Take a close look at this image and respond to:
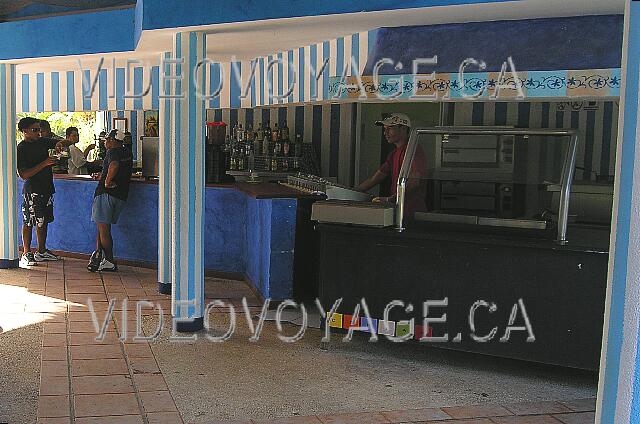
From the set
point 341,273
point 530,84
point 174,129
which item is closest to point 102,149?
point 174,129

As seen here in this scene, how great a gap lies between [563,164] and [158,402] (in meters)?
2.98

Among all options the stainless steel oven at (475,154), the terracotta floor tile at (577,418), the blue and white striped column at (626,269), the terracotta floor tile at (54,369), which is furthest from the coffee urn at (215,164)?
the blue and white striped column at (626,269)

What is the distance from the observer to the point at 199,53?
6133 millimetres

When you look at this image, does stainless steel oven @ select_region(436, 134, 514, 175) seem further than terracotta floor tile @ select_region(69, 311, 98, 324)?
No

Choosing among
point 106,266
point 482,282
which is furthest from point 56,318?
point 482,282

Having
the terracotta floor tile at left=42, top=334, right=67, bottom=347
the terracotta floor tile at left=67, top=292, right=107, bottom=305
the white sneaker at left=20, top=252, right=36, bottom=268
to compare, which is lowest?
the terracotta floor tile at left=42, top=334, right=67, bottom=347

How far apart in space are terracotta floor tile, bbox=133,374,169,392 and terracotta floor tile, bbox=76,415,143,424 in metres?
0.47

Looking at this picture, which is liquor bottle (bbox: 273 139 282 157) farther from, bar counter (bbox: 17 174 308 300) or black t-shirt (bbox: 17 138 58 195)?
black t-shirt (bbox: 17 138 58 195)

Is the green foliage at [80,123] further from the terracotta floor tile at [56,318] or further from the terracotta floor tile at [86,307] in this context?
the terracotta floor tile at [56,318]

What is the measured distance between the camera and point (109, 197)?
854cm

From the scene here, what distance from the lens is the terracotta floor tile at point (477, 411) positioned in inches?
176

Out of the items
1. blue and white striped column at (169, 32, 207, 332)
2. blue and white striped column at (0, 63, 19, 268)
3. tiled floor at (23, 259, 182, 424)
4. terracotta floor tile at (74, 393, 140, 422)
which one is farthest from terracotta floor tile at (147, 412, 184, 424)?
blue and white striped column at (0, 63, 19, 268)

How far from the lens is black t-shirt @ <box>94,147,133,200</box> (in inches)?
330

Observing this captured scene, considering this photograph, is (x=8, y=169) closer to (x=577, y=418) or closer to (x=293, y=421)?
(x=293, y=421)
